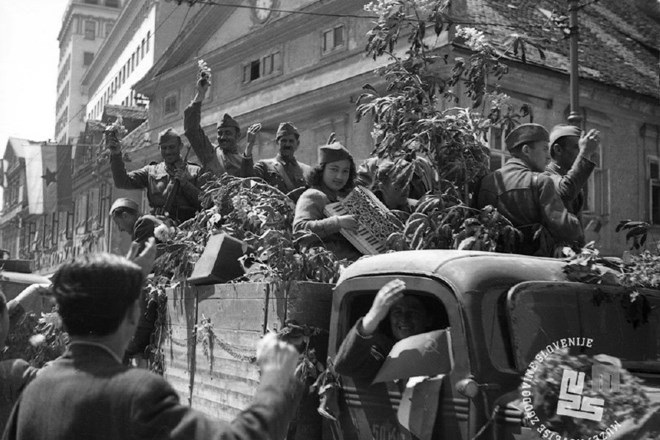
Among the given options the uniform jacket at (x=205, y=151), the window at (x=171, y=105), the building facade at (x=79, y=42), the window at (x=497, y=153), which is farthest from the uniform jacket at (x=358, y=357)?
the building facade at (x=79, y=42)

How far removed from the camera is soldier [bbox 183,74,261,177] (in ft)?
27.8

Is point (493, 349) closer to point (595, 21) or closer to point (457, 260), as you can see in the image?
point (457, 260)

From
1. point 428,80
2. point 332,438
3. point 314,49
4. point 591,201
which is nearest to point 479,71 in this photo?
point 428,80

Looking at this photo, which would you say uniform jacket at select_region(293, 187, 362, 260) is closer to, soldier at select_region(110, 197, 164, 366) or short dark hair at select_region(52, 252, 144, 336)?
soldier at select_region(110, 197, 164, 366)

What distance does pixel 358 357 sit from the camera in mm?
4004

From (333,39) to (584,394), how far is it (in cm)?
2022

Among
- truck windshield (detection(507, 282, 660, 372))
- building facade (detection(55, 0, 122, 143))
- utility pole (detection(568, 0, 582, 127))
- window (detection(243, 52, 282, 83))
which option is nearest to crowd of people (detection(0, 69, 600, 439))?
truck windshield (detection(507, 282, 660, 372))

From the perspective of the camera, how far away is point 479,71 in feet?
21.6

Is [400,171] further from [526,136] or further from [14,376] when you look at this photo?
[14,376]

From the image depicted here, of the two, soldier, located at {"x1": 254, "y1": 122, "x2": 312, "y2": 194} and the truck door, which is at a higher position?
soldier, located at {"x1": 254, "y1": 122, "x2": 312, "y2": 194}

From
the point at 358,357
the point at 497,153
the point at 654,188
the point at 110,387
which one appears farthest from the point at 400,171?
the point at 654,188

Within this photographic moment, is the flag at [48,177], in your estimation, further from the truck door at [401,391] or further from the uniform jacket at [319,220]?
the truck door at [401,391]

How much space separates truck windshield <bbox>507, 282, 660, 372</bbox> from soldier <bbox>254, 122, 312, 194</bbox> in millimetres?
4358

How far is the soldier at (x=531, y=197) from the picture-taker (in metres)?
5.22
